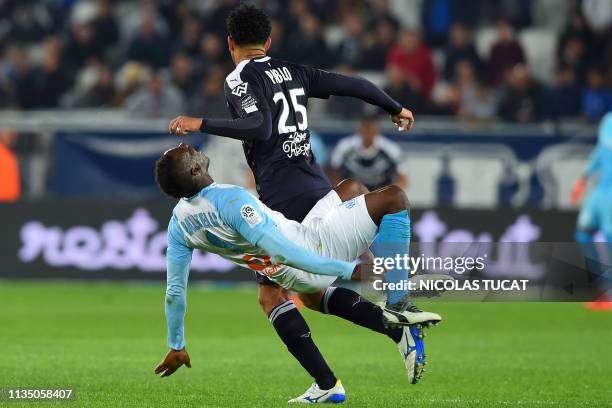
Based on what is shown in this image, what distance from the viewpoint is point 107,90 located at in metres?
19.4

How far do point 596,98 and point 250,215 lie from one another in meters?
11.9

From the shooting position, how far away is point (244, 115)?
7.18 metres

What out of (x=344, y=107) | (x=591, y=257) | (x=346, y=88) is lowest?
(x=591, y=257)

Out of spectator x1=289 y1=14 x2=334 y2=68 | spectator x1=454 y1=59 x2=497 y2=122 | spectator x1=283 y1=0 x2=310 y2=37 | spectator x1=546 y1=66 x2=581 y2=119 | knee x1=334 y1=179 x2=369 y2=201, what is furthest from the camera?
spectator x1=283 y1=0 x2=310 y2=37

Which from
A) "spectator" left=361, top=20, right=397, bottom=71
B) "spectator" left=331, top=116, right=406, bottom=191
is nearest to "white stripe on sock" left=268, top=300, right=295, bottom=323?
"spectator" left=331, top=116, right=406, bottom=191

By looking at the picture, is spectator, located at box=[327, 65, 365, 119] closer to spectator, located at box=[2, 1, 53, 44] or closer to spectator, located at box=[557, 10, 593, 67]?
spectator, located at box=[557, 10, 593, 67]

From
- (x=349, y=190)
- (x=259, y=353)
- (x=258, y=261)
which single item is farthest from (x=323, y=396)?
(x=259, y=353)

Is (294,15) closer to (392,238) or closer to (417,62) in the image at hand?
(417,62)

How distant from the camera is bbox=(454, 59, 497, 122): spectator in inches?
718

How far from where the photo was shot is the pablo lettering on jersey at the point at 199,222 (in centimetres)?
699

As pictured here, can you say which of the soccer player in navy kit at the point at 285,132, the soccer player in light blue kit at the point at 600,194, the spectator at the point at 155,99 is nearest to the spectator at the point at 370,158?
the soccer player in light blue kit at the point at 600,194

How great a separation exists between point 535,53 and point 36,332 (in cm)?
1100

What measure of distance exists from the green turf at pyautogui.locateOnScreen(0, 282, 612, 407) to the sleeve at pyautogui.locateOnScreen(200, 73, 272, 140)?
1.57 m

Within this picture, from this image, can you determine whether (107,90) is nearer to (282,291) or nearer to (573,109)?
(573,109)
